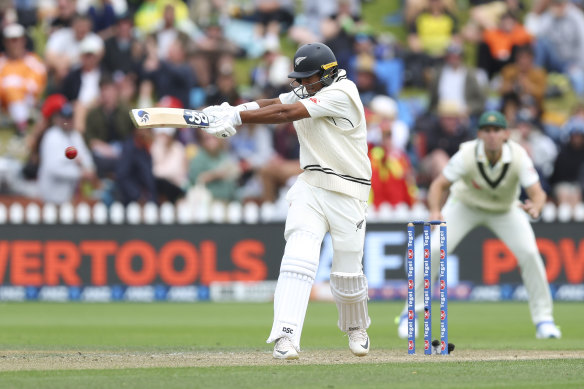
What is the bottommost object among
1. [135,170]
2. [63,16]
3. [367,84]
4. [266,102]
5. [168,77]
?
[266,102]

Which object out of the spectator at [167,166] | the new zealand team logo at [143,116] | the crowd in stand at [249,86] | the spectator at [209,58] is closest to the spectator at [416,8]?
the crowd in stand at [249,86]

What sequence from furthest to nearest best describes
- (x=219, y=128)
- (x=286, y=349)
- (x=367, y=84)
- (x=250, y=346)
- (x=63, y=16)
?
Answer: 1. (x=63, y=16)
2. (x=367, y=84)
3. (x=250, y=346)
4. (x=286, y=349)
5. (x=219, y=128)

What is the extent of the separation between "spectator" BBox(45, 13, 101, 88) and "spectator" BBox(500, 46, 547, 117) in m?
6.98

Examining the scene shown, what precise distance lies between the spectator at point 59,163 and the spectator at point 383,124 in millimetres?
4239

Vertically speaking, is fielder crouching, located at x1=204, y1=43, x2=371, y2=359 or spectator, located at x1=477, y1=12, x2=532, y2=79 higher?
spectator, located at x1=477, y1=12, x2=532, y2=79

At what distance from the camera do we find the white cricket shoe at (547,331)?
11.6 metres

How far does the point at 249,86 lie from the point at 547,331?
34.2ft

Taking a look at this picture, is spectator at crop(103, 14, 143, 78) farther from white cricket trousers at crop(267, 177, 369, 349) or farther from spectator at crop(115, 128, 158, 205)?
white cricket trousers at crop(267, 177, 369, 349)

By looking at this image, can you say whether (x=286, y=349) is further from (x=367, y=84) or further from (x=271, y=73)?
(x=271, y=73)

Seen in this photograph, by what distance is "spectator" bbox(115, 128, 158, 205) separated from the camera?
18.0 meters

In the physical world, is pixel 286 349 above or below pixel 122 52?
below

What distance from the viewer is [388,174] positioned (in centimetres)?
1762

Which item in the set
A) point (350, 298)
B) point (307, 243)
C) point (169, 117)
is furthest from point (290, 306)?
point (169, 117)

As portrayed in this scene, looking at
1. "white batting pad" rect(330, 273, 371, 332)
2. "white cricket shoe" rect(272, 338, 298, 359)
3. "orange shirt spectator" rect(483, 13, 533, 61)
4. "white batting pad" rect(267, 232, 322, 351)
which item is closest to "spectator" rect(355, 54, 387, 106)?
"orange shirt spectator" rect(483, 13, 533, 61)
